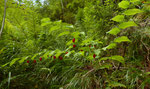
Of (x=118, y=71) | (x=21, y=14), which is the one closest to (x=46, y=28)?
(x=21, y=14)

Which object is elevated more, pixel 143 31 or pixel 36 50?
pixel 143 31

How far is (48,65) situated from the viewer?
57.6 inches

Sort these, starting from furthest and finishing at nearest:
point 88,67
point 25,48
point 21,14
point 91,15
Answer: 1. point 21,14
2. point 91,15
3. point 25,48
4. point 88,67

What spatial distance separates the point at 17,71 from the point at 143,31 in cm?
176

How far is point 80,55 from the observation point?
116 centimetres

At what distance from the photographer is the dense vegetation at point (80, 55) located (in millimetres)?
923

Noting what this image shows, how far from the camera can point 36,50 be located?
1.59 meters

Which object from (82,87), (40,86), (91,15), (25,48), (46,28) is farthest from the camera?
(46,28)

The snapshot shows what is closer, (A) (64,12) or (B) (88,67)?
(B) (88,67)

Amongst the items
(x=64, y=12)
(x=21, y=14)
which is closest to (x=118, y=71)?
(x=21, y=14)

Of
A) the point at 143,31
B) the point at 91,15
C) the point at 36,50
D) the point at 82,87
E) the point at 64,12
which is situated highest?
the point at 64,12

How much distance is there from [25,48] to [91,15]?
1308 mm

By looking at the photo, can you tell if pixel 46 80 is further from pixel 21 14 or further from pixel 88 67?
pixel 21 14

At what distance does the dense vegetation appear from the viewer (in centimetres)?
92
